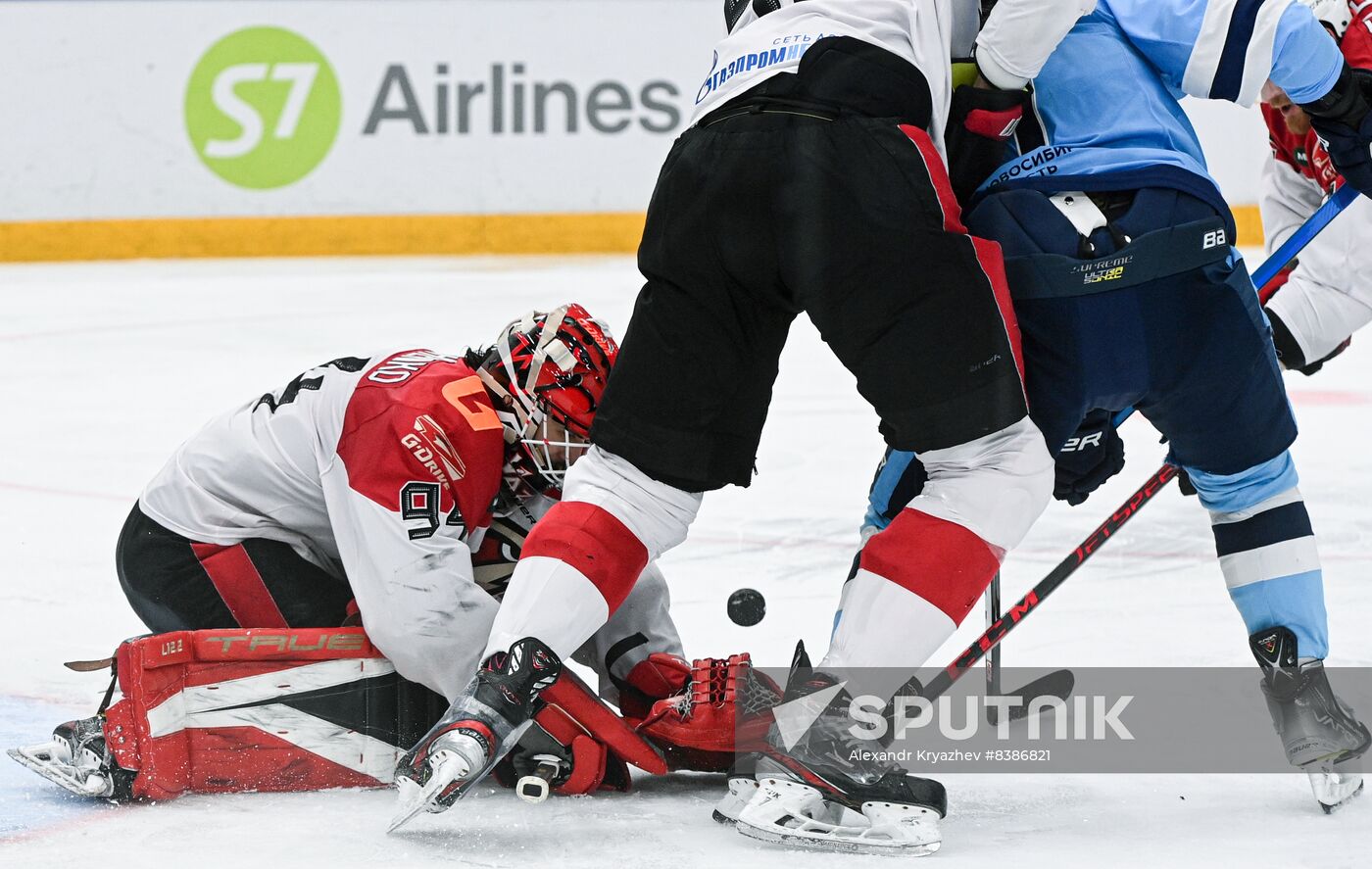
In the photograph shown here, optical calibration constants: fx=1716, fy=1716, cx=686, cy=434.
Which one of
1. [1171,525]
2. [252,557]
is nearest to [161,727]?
[252,557]

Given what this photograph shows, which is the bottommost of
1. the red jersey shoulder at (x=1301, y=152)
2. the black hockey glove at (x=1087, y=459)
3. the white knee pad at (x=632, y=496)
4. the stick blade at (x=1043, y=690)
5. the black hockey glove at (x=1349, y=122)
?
the stick blade at (x=1043, y=690)

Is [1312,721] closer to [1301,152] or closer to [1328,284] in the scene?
[1328,284]

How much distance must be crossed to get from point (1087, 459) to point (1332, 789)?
0.46 metres

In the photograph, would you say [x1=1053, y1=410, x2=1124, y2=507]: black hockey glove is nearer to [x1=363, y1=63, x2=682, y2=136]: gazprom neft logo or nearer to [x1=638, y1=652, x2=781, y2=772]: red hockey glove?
[x1=638, y1=652, x2=781, y2=772]: red hockey glove

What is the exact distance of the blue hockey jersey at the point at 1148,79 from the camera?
184 centimetres

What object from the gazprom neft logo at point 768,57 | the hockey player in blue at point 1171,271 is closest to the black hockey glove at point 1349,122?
the hockey player in blue at point 1171,271

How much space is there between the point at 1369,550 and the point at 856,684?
5.75 ft

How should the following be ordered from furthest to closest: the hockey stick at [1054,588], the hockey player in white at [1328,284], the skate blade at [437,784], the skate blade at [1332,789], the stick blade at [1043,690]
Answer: the hockey player in white at [1328,284] → the stick blade at [1043,690] → the hockey stick at [1054,588] → the skate blade at [1332,789] → the skate blade at [437,784]

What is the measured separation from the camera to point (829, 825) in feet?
5.76

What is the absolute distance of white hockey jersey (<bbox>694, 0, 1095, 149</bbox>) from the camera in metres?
1.74

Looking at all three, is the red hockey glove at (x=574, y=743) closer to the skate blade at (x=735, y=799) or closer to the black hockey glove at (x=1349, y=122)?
the skate blade at (x=735, y=799)

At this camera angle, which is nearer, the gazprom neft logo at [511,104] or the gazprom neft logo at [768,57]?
the gazprom neft logo at [768,57]

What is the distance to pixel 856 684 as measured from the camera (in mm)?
1754

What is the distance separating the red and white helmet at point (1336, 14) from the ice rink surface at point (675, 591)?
3.00ft
